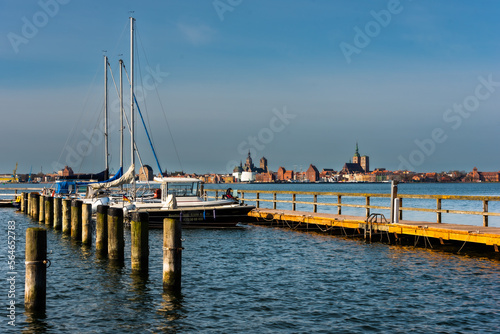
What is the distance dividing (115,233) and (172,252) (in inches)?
213

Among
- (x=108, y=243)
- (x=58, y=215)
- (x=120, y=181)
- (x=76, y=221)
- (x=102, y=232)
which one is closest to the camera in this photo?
(x=108, y=243)

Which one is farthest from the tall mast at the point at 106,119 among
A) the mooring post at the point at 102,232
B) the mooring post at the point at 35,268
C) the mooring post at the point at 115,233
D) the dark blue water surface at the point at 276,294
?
the mooring post at the point at 35,268

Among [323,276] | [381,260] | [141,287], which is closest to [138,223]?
[141,287]

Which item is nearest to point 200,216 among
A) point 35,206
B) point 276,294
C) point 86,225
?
point 86,225

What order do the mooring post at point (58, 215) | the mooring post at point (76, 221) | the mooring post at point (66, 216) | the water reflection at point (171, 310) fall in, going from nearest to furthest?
the water reflection at point (171, 310)
the mooring post at point (76, 221)
the mooring post at point (66, 216)
the mooring post at point (58, 215)

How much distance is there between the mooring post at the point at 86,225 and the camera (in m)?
23.3

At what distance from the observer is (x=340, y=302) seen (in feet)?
45.0

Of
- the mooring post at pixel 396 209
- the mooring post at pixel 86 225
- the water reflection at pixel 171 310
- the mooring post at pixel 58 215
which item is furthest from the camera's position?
the mooring post at pixel 58 215

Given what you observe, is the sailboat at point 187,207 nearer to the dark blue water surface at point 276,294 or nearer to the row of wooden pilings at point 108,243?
the row of wooden pilings at point 108,243

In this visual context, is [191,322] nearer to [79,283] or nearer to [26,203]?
[79,283]

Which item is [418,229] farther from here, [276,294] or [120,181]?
[120,181]

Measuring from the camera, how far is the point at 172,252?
45.2 ft

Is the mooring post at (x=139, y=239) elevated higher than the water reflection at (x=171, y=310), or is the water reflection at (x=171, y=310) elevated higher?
the mooring post at (x=139, y=239)

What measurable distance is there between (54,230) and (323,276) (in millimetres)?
19540
